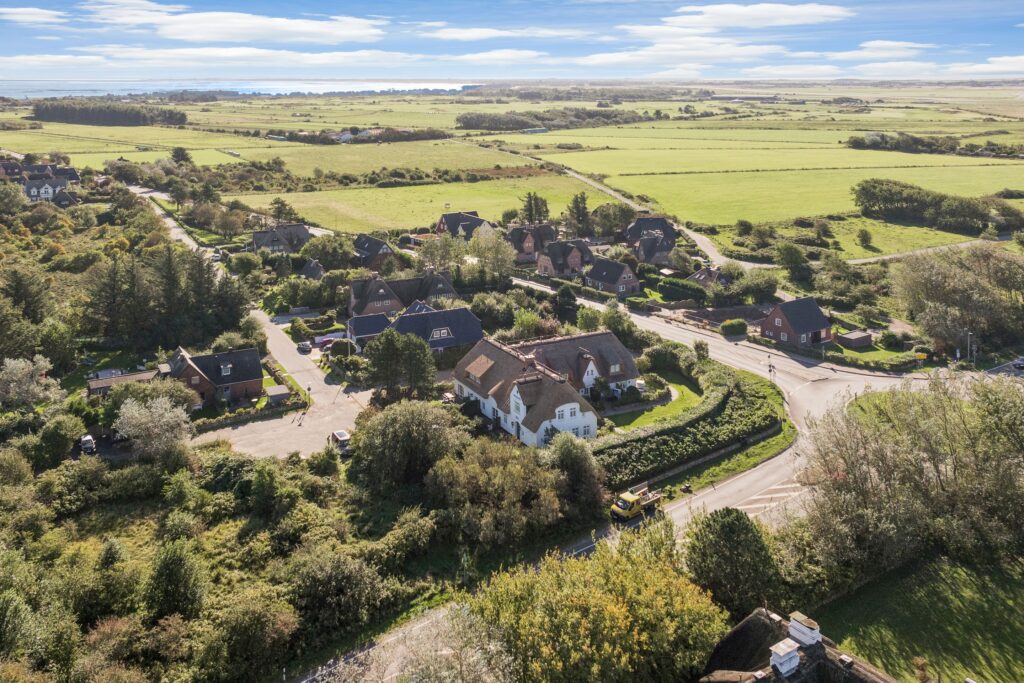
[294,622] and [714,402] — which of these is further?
[714,402]

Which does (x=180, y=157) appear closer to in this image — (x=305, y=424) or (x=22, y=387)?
(x=22, y=387)

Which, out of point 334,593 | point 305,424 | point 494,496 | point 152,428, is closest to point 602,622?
point 334,593

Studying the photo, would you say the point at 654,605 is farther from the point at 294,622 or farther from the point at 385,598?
the point at 294,622

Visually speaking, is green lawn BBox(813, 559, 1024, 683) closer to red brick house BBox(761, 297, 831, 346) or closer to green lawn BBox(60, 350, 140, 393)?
red brick house BBox(761, 297, 831, 346)

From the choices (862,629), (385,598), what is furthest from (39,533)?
(862,629)

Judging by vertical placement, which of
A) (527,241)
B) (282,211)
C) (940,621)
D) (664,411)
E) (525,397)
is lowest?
(664,411)

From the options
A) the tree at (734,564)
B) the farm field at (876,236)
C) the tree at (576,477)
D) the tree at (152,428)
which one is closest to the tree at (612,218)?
the farm field at (876,236)

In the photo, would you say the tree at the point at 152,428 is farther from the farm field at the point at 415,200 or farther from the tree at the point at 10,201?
the tree at the point at 10,201
